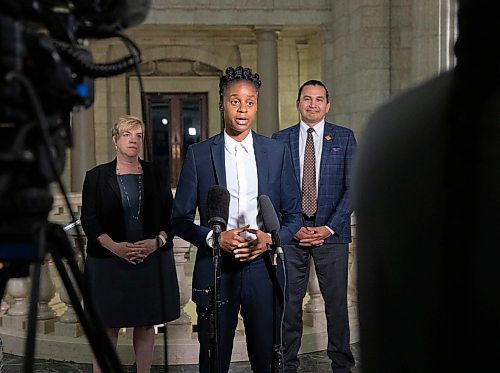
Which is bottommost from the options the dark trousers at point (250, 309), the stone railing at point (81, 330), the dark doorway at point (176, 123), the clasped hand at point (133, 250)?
the stone railing at point (81, 330)

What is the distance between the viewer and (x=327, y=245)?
4477 millimetres

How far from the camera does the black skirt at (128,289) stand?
4039mm

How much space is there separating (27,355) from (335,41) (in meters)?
12.9

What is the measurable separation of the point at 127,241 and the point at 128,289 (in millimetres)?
279

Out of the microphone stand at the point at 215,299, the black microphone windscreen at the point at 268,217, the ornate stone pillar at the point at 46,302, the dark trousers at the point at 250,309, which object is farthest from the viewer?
the ornate stone pillar at the point at 46,302

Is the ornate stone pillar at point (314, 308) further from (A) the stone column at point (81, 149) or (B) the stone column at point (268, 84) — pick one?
(A) the stone column at point (81, 149)

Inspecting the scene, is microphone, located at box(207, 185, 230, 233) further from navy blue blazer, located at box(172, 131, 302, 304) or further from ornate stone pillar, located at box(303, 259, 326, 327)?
ornate stone pillar, located at box(303, 259, 326, 327)

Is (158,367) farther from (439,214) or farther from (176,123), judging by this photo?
(176,123)

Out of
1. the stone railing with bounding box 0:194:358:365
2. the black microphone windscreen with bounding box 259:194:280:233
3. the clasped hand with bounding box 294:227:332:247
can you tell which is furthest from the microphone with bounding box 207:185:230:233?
the stone railing with bounding box 0:194:358:365

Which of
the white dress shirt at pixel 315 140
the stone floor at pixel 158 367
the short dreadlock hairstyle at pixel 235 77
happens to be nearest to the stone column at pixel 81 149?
the stone floor at pixel 158 367

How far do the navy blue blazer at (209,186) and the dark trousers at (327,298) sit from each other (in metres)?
0.79

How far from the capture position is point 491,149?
0.59 meters

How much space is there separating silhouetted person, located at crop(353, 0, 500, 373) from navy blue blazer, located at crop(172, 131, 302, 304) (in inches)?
110

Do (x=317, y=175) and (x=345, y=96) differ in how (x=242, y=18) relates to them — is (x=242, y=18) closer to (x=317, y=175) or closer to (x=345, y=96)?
(x=345, y=96)
